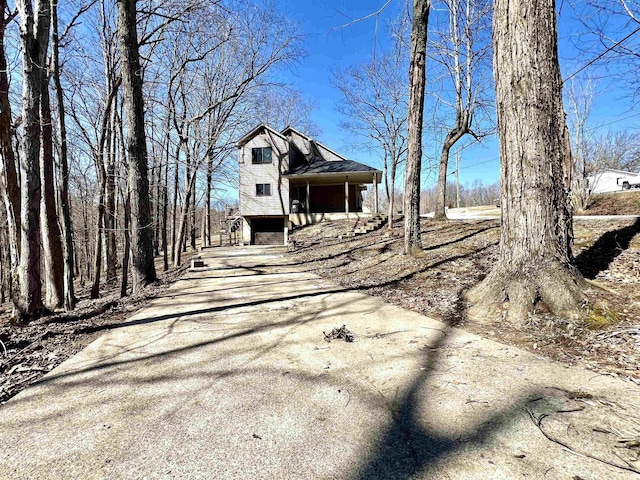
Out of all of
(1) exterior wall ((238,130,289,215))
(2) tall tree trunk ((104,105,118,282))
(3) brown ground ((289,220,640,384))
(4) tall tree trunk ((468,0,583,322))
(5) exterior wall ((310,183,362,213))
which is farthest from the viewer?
(5) exterior wall ((310,183,362,213))

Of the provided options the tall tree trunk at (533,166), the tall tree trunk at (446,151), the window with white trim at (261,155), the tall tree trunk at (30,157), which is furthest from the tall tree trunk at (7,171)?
the window with white trim at (261,155)

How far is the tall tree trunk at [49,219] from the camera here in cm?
527

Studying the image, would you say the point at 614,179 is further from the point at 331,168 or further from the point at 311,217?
the point at 311,217

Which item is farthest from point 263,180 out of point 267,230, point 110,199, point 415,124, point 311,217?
point 415,124

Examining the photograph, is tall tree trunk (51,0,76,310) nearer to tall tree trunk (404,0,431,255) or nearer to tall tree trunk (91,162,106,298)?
tall tree trunk (91,162,106,298)

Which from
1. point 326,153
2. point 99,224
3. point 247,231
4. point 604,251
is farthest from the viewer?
point 326,153

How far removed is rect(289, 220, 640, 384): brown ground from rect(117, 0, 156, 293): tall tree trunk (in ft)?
13.2

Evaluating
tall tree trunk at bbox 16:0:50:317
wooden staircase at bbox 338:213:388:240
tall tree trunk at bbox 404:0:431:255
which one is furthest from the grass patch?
wooden staircase at bbox 338:213:388:240

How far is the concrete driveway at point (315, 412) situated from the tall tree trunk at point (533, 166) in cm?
98

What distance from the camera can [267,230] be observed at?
1958cm

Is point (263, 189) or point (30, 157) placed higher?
point (263, 189)

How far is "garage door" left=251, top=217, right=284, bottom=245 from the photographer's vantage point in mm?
19484

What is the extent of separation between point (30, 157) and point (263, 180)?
1409 centimetres

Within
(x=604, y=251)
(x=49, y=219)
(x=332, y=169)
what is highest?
(x=332, y=169)
